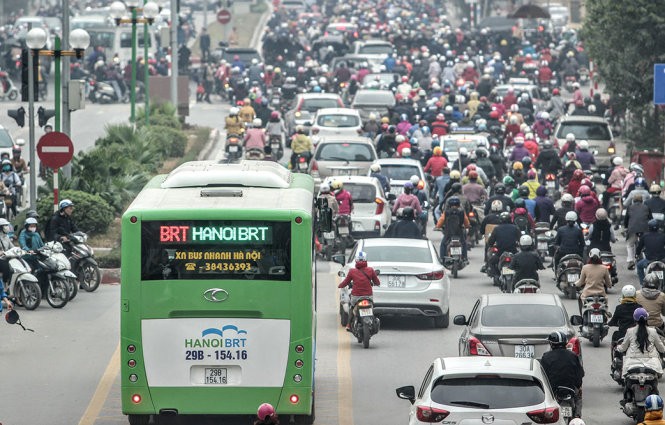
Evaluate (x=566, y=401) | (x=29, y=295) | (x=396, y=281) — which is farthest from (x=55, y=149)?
(x=566, y=401)

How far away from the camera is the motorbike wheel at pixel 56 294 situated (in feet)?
89.3

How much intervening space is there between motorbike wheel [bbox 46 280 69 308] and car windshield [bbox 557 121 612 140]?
71.0 feet

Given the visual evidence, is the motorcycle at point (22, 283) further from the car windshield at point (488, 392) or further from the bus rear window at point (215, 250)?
the car windshield at point (488, 392)

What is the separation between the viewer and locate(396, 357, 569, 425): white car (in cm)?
1493

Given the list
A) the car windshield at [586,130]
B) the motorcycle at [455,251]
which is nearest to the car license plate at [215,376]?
the motorcycle at [455,251]

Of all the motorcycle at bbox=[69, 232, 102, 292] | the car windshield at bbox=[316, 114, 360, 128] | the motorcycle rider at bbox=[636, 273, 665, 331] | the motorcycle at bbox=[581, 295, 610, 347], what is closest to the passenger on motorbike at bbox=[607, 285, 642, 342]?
the motorcycle rider at bbox=[636, 273, 665, 331]

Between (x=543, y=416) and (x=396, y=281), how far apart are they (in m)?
10.4

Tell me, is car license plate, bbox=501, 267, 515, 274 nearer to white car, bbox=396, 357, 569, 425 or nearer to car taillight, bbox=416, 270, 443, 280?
car taillight, bbox=416, 270, 443, 280

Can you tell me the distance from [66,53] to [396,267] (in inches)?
360

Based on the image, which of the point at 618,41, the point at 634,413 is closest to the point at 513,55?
the point at 618,41

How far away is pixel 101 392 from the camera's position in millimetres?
20859

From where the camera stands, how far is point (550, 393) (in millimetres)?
15398

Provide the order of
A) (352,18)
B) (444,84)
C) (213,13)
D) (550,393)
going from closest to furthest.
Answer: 1. (550,393)
2. (444,84)
3. (352,18)
4. (213,13)

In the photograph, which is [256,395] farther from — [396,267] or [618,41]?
[618,41]
